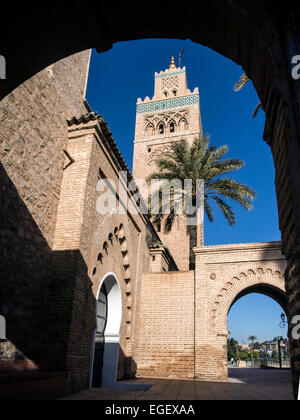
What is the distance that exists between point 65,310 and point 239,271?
7.24 m

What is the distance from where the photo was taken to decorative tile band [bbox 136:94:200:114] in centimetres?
2570

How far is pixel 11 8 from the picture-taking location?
2.86 meters

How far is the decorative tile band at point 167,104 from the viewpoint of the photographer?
84.3ft

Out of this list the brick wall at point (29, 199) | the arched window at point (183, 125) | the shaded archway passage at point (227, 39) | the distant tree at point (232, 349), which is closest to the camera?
the shaded archway passage at point (227, 39)

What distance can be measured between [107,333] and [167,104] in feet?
68.0

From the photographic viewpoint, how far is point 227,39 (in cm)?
330

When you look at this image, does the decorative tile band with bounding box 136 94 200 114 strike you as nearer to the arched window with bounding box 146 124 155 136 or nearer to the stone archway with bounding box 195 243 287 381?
the arched window with bounding box 146 124 155 136

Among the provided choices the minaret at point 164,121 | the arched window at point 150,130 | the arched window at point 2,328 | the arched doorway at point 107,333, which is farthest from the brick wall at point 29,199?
the arched window at point 150,130

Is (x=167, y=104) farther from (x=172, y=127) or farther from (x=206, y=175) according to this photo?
Result: (x=206, y=175)

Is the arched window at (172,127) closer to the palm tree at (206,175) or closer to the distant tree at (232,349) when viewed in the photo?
Answer: the palm tree at (206,175)

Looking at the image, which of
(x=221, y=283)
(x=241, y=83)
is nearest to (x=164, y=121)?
(x=241, y=83)

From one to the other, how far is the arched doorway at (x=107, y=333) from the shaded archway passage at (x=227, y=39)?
645cm
